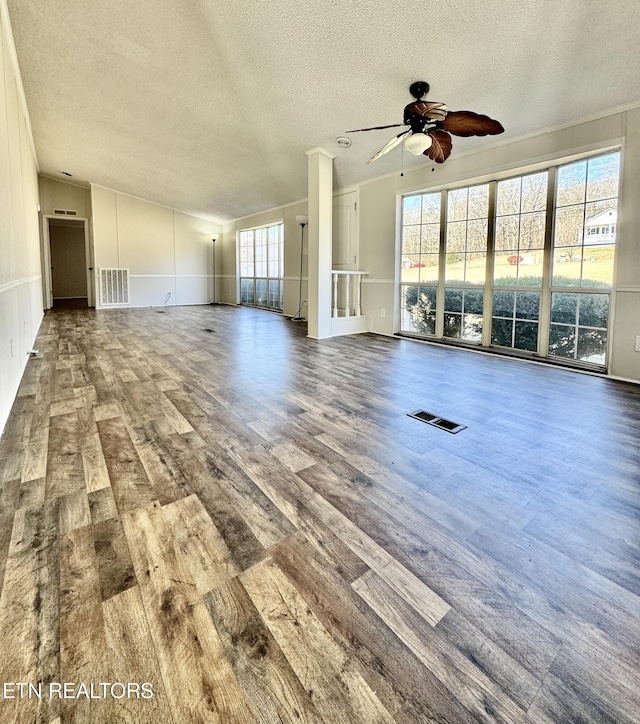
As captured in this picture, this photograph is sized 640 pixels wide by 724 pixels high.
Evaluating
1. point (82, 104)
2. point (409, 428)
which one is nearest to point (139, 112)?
point (82, 104)

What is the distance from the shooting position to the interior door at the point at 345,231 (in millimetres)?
6113

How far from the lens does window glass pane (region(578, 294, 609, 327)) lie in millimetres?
3645

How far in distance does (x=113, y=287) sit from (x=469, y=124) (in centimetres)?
892

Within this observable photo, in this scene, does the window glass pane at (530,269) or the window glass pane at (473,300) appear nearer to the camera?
the window glass pane at (530,269)

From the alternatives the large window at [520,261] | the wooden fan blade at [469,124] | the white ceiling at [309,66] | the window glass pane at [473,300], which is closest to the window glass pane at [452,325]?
the large window at [520,261]

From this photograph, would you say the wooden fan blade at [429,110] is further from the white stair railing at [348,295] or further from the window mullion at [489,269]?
the white stair railing at [348,295]

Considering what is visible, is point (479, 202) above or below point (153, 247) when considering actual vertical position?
below

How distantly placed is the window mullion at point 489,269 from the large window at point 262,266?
4.86 meters

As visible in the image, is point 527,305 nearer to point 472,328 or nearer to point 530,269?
point 530,269

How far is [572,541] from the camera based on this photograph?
1.33 meters

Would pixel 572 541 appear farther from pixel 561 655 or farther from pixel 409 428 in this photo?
pixel 409 428

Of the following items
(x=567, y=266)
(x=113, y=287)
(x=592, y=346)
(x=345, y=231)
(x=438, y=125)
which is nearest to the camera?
(x=438, y=125)

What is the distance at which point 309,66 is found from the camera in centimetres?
351

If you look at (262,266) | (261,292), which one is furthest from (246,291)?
(262,266)
